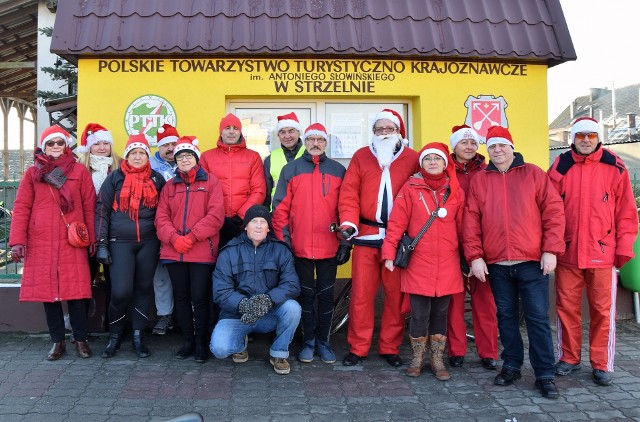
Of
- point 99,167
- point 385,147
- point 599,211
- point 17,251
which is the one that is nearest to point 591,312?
point 599,211

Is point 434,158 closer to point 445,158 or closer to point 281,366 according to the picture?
point 445,158

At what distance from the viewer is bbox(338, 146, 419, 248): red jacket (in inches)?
184

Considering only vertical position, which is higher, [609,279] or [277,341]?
[609,279]

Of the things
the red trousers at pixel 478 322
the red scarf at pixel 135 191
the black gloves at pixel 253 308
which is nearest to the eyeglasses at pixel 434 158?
the red trousers at pixel 478 322

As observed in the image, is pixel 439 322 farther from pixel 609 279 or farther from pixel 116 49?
pixel 116 49

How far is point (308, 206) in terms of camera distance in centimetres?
473

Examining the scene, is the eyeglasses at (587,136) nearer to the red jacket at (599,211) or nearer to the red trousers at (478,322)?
the red jacket at (599,211)

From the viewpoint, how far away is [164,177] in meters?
5.29

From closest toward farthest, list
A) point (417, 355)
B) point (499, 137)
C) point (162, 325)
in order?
point (499, 137) < point (417, 355) < point (162, 325)

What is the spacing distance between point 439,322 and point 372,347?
41.3 inches

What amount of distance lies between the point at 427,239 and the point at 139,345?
2746 millimetres

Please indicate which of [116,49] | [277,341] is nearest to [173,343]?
[277,341]

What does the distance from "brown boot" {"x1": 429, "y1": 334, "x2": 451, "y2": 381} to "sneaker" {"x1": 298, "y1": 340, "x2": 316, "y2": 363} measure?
1.05 m

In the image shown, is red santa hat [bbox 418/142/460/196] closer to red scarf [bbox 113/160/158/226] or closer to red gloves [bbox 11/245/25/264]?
red scarf [bbox 113/160/158/226]
